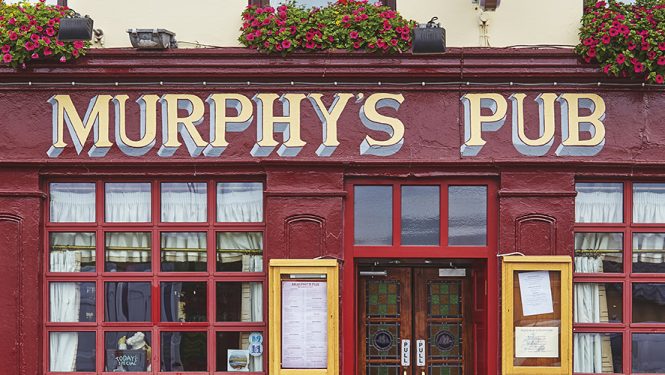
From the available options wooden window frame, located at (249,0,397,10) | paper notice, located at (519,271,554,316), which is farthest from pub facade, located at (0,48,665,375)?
wooden window frame, located at (249,0,397,10)

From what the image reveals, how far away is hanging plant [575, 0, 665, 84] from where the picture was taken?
9898 mm

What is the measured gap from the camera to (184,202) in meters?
10.5

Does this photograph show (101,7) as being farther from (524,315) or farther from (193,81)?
(524,315)

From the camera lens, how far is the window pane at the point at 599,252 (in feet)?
34.1

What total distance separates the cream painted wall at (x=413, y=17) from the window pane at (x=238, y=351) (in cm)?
315

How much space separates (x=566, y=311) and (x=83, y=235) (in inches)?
205

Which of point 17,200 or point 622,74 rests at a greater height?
point 622,74

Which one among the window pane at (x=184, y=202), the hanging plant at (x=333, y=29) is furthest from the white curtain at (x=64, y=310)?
the hanging plant at (x=333, y=29)

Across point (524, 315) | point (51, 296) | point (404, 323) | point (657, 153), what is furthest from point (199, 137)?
point (657, 153)

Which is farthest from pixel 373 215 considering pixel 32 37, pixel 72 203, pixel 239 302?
pixel 32 37

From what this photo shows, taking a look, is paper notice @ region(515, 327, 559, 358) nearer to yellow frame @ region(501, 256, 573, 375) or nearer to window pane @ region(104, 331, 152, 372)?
yellow frame @ region(501, 256, 573, 375)

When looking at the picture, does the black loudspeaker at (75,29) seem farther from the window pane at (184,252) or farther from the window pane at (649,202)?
the window pane at (649,202)

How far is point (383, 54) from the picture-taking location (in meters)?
10.2

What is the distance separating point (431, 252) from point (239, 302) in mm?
2135
